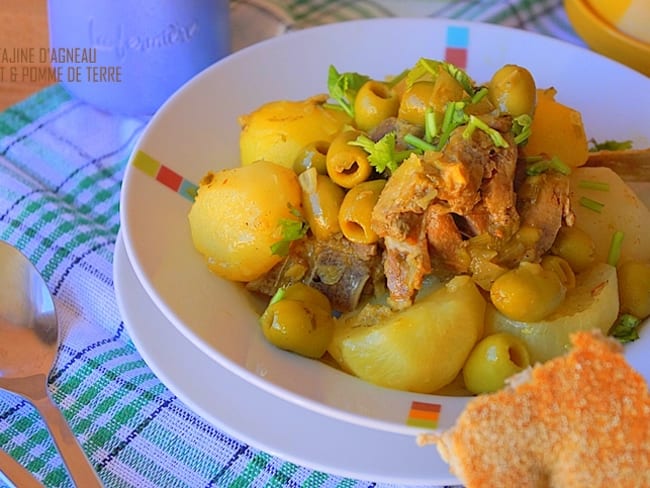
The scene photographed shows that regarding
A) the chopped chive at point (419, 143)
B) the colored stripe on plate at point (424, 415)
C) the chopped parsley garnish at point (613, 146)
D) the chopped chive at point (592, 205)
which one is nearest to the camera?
the colored stripe on plate at point (424, 415)

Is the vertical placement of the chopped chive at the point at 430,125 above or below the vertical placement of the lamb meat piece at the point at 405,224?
above

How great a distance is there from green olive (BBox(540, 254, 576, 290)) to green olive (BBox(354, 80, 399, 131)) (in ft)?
0.88

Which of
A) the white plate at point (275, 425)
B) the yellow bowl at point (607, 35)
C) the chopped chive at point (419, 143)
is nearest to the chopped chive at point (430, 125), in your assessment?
the chopped chive at point (419, 143)

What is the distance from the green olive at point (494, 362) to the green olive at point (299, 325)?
0.17 m

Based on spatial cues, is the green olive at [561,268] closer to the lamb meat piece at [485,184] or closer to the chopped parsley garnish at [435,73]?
the lamb meat piece at [485,184]

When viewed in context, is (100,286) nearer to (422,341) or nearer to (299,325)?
(299,325)

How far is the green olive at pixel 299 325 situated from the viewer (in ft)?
3.11

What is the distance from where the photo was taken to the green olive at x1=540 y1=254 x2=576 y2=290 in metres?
0.98

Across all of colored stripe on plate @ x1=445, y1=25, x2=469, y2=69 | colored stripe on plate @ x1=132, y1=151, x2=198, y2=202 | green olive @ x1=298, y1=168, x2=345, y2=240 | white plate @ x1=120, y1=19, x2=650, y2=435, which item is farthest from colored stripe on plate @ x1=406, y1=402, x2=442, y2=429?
colored stripe on plate @ x1=445, y1=25, x2=469, y2=69

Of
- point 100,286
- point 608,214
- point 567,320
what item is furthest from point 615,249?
point 100,286

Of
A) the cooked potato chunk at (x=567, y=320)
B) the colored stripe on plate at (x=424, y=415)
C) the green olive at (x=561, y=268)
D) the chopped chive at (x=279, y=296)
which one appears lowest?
the chopped chive at (x=279, y=296)

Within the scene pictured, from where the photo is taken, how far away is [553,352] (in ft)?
3.07

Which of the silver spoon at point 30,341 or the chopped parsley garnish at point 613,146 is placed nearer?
the silver spoon at point 30,341

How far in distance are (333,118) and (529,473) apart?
2.02 feet
